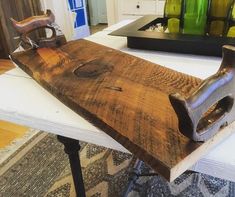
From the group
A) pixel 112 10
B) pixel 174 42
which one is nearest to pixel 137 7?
pixel 112 10

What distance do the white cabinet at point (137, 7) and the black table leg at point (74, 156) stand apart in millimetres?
1814

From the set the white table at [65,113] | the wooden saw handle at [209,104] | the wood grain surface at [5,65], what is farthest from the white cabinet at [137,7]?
the wooden saw handle at [209,104]

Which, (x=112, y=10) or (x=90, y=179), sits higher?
(x=112, y=10)

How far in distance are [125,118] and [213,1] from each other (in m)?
0.60

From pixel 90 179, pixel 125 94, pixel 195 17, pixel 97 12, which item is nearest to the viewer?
pixel 125 94

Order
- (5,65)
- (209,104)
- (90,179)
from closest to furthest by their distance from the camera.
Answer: (209,104), (90,179), (5,65)

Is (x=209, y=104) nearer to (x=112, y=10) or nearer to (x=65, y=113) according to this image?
(x=65, y=113)

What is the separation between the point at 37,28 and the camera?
0.79 metres

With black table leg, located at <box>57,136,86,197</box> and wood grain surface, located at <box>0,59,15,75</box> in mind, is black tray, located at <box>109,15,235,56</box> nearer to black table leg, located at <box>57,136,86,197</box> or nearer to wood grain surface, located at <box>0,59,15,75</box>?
black table leg, located at <box>57,136,86,197</box>

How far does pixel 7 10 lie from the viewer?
2830mm

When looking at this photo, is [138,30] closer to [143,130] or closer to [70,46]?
[70,46]

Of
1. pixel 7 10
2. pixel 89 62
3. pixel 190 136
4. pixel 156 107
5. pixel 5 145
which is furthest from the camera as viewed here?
pixel 7 10

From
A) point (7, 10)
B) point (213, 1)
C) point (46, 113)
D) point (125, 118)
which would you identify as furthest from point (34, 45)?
point (7, 10)

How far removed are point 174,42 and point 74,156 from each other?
0.46 m
